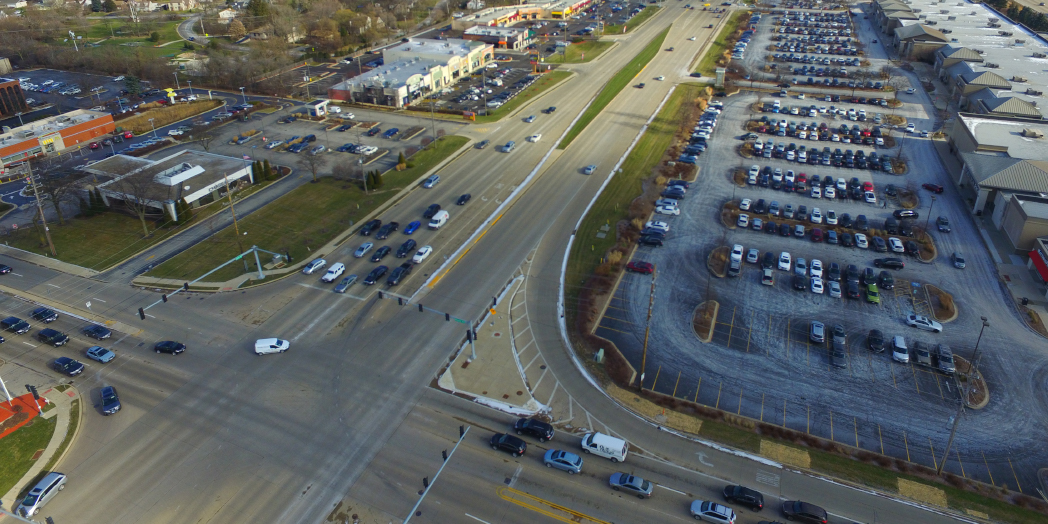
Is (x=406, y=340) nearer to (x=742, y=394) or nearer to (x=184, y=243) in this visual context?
(x=742, y=394)

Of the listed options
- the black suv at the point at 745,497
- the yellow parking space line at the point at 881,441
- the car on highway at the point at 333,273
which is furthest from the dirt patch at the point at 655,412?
the car on highway at the point at 333,273

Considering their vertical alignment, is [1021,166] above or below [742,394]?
above

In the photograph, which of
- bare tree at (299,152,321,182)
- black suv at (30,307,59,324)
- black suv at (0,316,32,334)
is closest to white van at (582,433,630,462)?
black suv at (30,307,59,324)

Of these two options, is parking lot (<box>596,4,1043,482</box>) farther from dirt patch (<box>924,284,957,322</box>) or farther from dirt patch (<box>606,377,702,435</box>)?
dirt patch (<box>606,377,702,435</box>)

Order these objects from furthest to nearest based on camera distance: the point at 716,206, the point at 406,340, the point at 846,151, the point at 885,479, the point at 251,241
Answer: the point at 846,151 → the point at 716,206 → the point at 251,241 → the point at 406,340 → the point at 885,479

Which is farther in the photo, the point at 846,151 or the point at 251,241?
the point at 846,151

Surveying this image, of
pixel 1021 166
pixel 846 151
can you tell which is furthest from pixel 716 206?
pixel 1021 166
